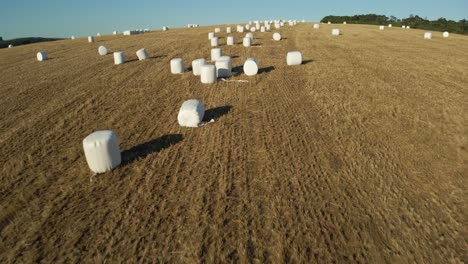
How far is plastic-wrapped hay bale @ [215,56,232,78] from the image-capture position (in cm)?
1806

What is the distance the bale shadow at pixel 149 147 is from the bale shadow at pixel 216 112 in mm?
1938

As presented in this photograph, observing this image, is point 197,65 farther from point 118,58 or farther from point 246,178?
point 246,178

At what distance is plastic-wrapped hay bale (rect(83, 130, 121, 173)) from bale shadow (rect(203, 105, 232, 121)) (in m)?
4.36

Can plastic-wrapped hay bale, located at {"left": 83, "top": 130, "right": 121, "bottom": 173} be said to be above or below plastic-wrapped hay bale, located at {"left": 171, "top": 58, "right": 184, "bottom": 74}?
below

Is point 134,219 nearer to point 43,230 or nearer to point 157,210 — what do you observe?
point 157,210

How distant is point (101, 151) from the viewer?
26.9 ft

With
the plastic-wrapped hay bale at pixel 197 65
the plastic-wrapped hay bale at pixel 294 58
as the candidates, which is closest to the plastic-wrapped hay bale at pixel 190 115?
the plastic-wrapped hay bale at pixel 197 65

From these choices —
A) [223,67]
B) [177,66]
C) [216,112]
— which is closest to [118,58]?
[177,66]

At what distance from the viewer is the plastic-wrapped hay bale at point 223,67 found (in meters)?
18.1

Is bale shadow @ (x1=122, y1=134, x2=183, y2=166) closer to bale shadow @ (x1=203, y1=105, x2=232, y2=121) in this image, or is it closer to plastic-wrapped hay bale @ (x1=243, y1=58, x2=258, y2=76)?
bale shadow @ (x1=203, y1=105, x2=232, y2=121)

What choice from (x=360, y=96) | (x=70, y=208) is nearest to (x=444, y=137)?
(x=360, y=96)

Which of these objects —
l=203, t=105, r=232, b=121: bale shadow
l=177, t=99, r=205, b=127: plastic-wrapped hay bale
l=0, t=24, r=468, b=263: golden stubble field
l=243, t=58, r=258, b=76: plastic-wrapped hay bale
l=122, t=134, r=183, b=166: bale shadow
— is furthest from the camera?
l=243, t=58, r=258, b=76: plastic-wrapped hay bale

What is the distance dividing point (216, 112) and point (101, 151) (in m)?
5.43

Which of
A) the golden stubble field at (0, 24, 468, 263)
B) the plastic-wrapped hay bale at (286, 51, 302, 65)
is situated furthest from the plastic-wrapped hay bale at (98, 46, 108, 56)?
the plastic-wrapped hay bale at (286, 51, 302, 65)
